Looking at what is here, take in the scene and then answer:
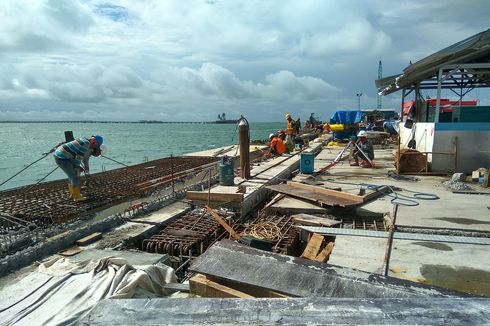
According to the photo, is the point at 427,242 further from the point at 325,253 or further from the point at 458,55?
the point at 458,55

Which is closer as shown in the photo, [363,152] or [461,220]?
[461,220]

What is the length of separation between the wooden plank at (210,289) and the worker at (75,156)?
614 centimetres

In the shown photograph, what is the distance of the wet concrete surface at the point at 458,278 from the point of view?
162 inches

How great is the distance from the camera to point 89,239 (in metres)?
6.20

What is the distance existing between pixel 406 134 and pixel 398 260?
39.6 ft

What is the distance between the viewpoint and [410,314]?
84.4 inches

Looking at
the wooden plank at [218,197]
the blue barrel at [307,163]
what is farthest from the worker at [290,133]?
the wooden plank at [218,197]

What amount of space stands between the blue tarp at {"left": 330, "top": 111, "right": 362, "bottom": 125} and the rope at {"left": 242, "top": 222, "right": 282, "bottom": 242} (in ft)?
68.8

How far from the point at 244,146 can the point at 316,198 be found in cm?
350

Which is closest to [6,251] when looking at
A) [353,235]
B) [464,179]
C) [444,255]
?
[353,235]

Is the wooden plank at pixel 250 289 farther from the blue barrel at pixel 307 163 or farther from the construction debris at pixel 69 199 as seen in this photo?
the blue barrel at pixel 307 163

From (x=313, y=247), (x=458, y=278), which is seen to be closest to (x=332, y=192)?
(x=313, y=247)

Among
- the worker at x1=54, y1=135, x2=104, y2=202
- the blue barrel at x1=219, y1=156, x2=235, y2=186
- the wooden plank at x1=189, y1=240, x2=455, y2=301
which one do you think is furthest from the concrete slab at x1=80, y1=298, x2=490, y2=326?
the worker at x1=54, y1=135, x2=104, y2=202

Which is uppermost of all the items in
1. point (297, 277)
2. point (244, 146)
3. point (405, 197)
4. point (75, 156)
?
point (244, 146)
